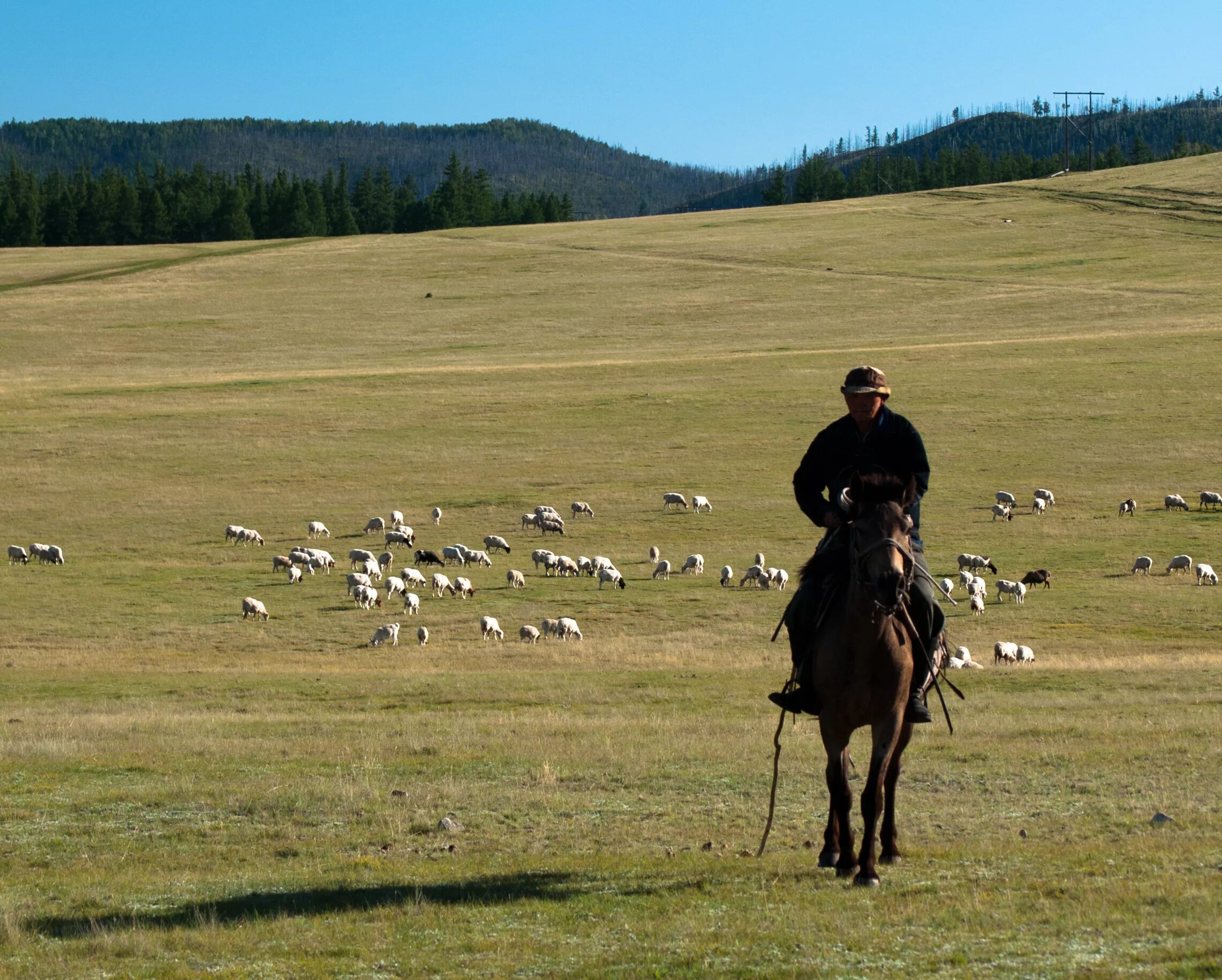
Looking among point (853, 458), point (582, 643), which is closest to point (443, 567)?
point (582, 643)

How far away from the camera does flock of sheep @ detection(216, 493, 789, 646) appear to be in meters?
26.9

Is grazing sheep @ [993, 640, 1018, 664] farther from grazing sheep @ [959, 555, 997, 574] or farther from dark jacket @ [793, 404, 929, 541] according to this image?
dark jacket @ [793, 404, 929, 541]

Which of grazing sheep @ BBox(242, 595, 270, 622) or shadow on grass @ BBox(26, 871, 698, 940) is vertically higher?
shadow on grass @ BBox(26, 871, 698, 940)

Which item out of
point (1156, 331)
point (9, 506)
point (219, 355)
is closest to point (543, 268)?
point (219, 355)

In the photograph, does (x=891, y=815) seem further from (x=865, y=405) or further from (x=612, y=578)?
(x=612, y=578)

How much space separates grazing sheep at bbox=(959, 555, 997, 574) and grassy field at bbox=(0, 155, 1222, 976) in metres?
1.06

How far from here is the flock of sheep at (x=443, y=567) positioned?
2688 centimetres

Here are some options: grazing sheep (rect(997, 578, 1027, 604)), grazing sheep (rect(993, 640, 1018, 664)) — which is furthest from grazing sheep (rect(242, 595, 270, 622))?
grazing sheep (rect(997, 578, 1027, 604))

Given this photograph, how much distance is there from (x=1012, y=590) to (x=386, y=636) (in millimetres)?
13723

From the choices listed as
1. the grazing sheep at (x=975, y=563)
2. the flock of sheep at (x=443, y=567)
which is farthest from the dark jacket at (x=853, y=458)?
the grazing sheep at (x=975, y=563)

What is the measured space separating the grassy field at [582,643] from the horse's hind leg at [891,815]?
182 millimetres

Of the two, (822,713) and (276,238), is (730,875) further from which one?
(276,238)

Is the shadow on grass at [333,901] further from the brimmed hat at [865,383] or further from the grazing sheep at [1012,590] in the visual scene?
the grazing sheep at [1012,590]

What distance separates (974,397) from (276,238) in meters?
99.6
